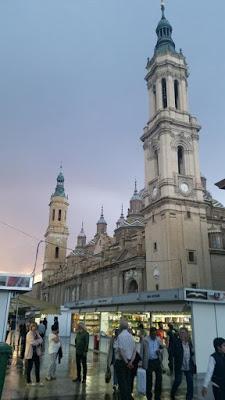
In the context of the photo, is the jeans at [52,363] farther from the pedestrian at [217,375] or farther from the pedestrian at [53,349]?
the pedestrian at [217,375]

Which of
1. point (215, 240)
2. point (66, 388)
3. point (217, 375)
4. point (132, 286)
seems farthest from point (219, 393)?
point (132, 286)

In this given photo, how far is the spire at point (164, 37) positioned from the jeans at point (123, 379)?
41152 millimetres

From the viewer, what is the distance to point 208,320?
14781 millimetres

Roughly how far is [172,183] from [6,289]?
84.7ft

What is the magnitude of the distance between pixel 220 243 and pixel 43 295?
2057 inches

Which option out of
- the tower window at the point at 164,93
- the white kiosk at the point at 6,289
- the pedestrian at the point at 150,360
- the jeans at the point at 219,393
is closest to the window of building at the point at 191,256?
the tower window at the point at 164,93

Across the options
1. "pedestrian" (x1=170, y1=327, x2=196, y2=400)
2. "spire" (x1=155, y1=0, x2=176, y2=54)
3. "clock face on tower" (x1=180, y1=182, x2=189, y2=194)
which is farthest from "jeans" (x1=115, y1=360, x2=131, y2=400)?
"spire" (x1=155, y1=0, x2=176, y2=54)

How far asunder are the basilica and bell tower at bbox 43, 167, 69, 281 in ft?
111

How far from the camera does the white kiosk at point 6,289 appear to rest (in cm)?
1258

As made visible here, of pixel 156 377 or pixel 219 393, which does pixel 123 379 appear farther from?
pixel 219 393

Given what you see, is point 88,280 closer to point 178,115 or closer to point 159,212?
point 159,212

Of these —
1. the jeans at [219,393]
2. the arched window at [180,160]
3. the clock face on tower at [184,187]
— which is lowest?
the jeans at [219,393]

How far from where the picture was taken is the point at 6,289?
12.6 metres

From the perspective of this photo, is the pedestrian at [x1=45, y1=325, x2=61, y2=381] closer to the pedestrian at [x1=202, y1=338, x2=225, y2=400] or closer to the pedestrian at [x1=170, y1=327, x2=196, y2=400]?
the pedestrian at [x1=170, y1=327, x2=196, y2=400]
